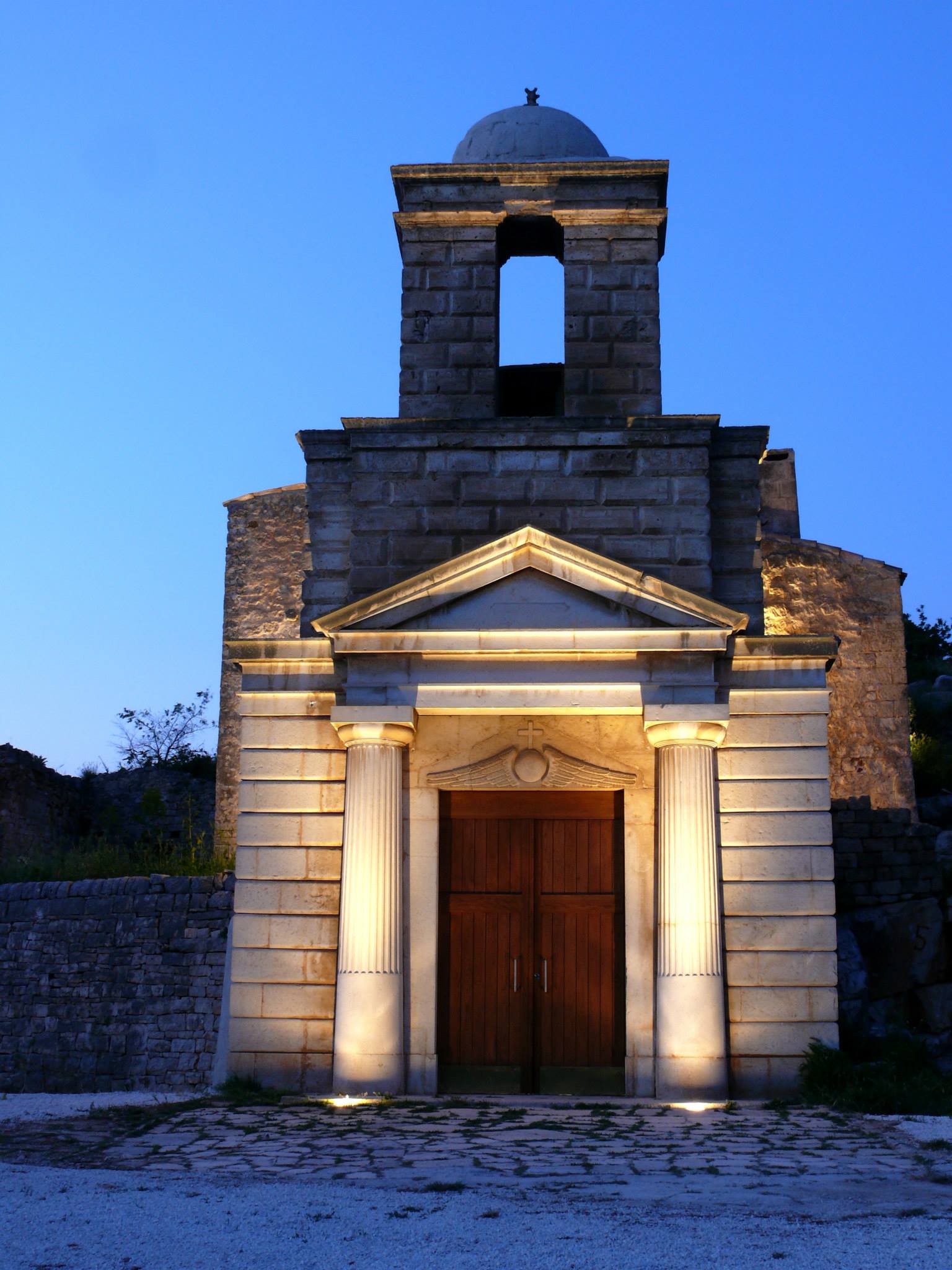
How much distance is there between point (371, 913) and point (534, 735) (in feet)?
6.93

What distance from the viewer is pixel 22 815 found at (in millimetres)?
20578

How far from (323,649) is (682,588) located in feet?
10.2

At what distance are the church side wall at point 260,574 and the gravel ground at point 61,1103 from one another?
28.4 ft

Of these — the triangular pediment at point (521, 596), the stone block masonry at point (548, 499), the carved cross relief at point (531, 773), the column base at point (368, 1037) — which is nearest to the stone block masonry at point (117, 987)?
the column base at point (368, 1037)

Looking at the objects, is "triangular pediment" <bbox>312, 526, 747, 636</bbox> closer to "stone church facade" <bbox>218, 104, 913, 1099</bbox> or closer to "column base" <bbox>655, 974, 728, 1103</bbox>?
"stone church facade" <bbox>218, 104, 913, 1099</bbox>

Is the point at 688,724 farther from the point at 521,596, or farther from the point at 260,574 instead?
the point at 260,574

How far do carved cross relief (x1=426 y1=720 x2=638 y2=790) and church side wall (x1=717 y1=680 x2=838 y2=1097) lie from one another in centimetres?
99

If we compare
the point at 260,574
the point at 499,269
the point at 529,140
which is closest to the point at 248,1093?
the point at 499,269

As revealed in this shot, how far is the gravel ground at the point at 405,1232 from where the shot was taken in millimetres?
5664

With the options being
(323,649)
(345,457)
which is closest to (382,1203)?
(323,649)

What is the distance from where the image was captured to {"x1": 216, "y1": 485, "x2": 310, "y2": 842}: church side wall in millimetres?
21859

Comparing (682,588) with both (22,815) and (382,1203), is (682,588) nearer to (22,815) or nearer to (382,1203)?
(382,1203)

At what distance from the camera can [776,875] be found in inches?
454

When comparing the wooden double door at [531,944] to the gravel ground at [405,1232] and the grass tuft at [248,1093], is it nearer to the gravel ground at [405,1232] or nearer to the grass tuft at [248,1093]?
the grass tuft at [248,1093]
